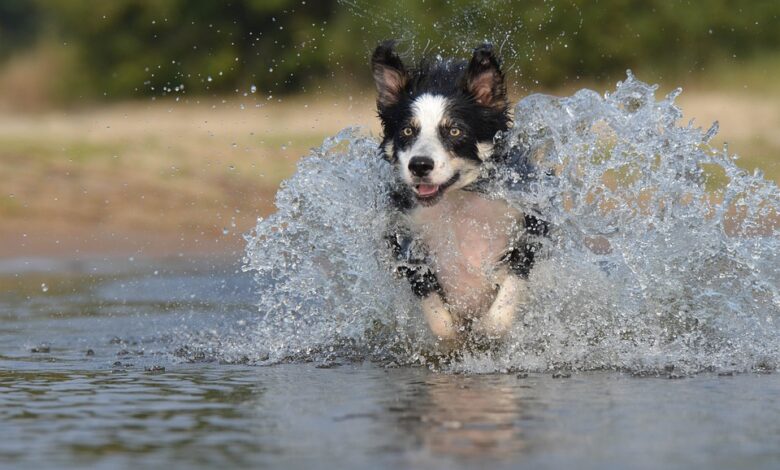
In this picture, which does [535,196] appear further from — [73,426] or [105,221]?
[105,221]

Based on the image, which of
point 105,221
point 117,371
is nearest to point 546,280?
point 117,371

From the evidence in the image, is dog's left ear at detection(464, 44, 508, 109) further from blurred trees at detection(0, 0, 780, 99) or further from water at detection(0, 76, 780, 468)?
blurred trees at detection(0, 0, 780, 99)

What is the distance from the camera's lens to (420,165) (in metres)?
7.59

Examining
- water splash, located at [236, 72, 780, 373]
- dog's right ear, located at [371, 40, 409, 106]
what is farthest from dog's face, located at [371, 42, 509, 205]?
water splash, located at [236, 72, 780, 373]

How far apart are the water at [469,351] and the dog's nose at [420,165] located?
0.66 meters

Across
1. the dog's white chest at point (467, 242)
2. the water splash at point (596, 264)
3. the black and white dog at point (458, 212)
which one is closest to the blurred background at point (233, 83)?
the black and white dog at point (458, 212)

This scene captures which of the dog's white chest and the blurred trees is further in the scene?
the blurred trees

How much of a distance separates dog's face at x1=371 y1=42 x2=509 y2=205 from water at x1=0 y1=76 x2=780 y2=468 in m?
0.20

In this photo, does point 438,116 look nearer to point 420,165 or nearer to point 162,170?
point 420,165

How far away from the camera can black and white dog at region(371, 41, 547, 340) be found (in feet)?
26.2

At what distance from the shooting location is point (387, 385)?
718 cm

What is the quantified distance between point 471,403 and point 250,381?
1454mm

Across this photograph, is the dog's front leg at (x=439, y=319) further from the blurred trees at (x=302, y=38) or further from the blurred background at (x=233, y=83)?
the blurred trees at (x=302, y=38)

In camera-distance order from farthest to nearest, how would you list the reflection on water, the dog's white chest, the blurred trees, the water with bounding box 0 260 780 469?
the blurred trees → the dog's white chest → the reflection on water → the water with bounding box 0 260 780 469
